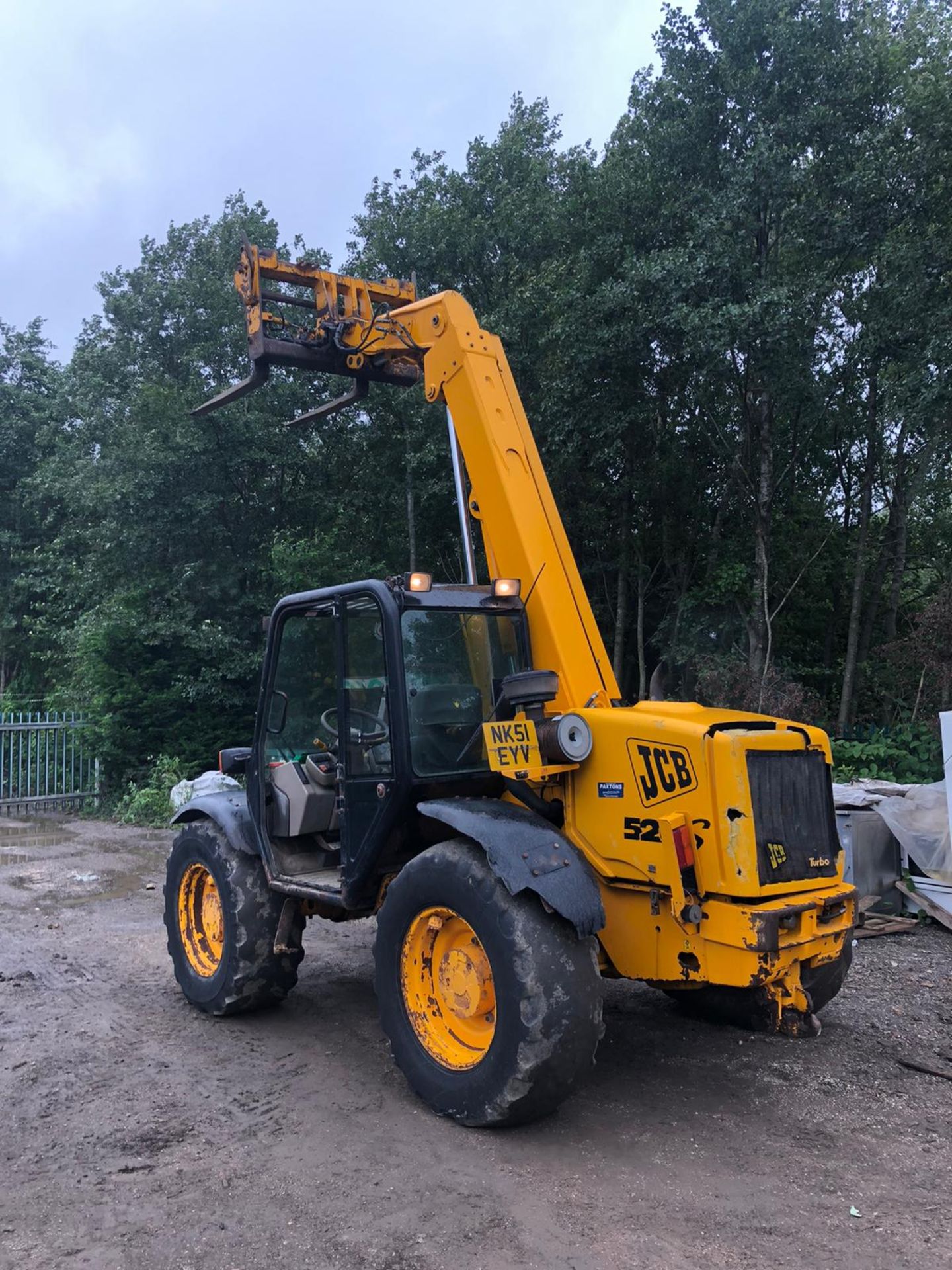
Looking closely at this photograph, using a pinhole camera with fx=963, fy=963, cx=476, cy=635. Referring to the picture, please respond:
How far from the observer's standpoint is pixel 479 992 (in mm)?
4113

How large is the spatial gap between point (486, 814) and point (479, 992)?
75 cm

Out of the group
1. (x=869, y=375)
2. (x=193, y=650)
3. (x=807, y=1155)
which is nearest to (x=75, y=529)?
(x=193, y=650)

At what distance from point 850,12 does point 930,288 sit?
4.20m

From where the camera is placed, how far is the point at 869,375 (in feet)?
42.7

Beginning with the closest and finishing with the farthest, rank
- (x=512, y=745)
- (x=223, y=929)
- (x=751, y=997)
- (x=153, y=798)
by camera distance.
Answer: (x=512, y=745) → (x=751, y=997) → (x=223, y=929) → (x=153, y=798)

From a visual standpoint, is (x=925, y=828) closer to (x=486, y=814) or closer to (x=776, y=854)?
(x=776, y=854)

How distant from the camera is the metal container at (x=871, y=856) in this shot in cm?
762

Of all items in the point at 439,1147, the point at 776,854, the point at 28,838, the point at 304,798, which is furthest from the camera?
the point at 28,838

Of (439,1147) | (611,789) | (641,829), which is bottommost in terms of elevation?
(439,1147)

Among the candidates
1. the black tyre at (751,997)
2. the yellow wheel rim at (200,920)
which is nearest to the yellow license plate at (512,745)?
A: the black tyre at (751,997)

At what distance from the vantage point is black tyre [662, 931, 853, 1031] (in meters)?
4.65

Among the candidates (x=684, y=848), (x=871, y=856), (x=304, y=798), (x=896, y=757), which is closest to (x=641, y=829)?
(x=684, y=848)

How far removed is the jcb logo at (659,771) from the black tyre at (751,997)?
111 centimetres

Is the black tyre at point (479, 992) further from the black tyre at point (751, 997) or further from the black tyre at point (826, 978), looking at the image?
the black tyre at point (826, 978)
